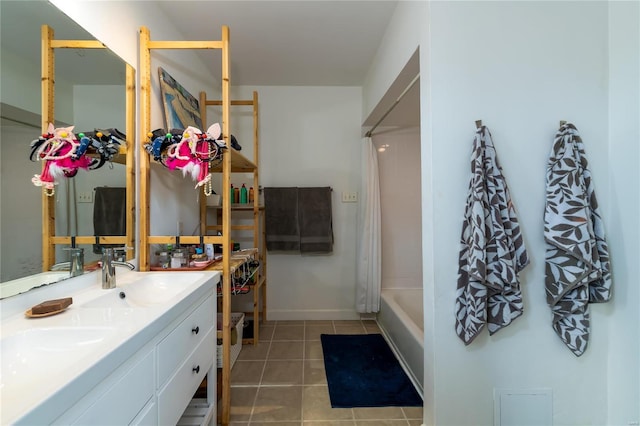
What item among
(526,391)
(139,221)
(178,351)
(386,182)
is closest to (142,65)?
(139,221)

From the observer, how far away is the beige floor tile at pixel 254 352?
6.55 ft

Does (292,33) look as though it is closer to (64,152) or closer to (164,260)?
(64,152)

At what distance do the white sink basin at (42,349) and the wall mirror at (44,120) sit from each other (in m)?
0.22

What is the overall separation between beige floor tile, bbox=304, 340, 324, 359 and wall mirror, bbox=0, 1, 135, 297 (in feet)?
5.02

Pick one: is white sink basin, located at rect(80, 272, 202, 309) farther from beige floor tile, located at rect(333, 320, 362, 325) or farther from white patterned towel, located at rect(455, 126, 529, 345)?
beige floor tile, located at rect(333, 320, 362, 325)

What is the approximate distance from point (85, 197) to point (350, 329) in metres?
2.25

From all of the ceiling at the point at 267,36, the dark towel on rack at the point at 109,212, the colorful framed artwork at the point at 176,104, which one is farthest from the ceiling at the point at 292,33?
the dark towel on rack at the point at 109,212

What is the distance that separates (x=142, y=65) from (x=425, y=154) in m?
1.59

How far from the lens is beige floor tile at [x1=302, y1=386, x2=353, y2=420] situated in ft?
4.70

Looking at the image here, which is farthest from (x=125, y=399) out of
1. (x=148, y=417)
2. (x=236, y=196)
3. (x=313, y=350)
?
(x=236, y=196)

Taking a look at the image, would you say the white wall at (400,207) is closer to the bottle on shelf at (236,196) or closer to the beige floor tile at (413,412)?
the beige floor tile at (413,412)

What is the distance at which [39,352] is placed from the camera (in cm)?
71

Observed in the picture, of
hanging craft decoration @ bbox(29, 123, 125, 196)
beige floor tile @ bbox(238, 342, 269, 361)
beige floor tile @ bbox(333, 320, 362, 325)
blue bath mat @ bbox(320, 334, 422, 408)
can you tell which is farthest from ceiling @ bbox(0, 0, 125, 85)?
beige floor tile @ bbox(333, 320, 362, 325)

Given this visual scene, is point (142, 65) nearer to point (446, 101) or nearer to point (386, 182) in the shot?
point (446, 101)
